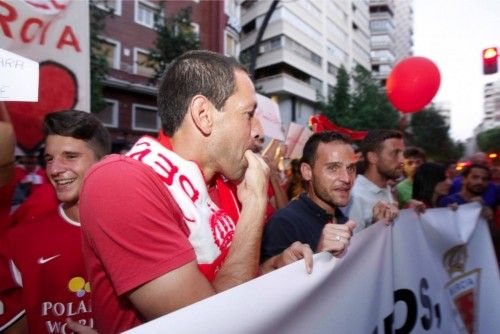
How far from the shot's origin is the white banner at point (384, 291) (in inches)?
43.6

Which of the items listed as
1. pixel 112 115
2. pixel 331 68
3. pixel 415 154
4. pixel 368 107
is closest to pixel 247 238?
pixel 415 154

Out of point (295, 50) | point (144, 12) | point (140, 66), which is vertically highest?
point (295, 50)

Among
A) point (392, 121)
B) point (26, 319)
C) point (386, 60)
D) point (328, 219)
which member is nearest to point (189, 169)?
point (26, 319)

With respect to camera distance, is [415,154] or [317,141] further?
[415,154]

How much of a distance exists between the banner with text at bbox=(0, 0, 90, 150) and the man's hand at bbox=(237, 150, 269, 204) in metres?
1.58

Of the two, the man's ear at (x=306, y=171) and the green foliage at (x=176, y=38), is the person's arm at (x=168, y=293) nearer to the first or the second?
the man's ear at (x=306, y=171)

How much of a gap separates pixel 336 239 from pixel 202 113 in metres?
0.71

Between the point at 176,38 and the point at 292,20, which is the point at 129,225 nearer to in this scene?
the point at 176,38

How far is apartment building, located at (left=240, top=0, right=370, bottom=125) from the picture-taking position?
3341 cm

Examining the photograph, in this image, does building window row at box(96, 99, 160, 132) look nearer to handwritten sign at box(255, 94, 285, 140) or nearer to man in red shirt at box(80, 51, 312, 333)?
handwritten sign at box(255, 94, 285, 140)

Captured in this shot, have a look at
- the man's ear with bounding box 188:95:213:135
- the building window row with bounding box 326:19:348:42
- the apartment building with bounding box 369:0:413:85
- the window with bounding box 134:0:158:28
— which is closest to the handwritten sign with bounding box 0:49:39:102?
the man's ear with bounding box 188:95:213:135

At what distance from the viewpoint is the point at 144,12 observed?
21.2 meters

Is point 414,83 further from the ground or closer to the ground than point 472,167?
further from the ground

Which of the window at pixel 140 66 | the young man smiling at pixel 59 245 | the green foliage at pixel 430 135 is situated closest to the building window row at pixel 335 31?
the green foliage at pixel 430 135
